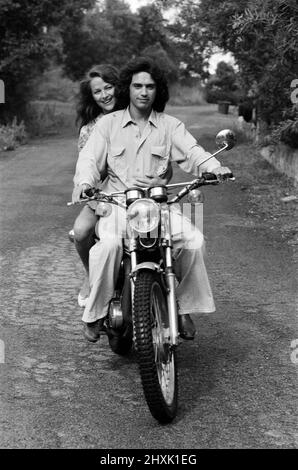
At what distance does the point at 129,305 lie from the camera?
181 inches

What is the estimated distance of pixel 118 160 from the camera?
16.5 ft

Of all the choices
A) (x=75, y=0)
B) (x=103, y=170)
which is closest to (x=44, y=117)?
(x=75, y=0)

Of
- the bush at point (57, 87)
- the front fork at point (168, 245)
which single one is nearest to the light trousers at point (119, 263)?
the front fork at point (168, 245)

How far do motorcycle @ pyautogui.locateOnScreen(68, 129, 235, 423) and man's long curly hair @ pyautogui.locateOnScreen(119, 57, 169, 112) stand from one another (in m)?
0.75

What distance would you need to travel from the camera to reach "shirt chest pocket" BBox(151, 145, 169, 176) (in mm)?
5016

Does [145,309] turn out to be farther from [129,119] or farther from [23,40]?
[23,40]

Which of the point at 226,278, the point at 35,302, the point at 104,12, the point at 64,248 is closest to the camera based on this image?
the point at 35,302

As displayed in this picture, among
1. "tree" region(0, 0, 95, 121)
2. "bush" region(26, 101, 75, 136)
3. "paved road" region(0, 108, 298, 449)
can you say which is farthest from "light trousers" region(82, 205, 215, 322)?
"bush" region(26, 101, 75, 136)

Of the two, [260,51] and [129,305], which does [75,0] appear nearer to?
[260,51]

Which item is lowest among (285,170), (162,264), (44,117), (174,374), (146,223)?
(44,117)

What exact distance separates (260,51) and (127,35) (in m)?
32.6

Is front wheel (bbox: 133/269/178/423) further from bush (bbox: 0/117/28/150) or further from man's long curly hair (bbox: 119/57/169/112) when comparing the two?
bush (bbox: 0/117/28/150)

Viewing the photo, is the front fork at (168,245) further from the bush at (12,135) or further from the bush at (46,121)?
the bush at (46,121)

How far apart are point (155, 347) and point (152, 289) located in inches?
11.7
